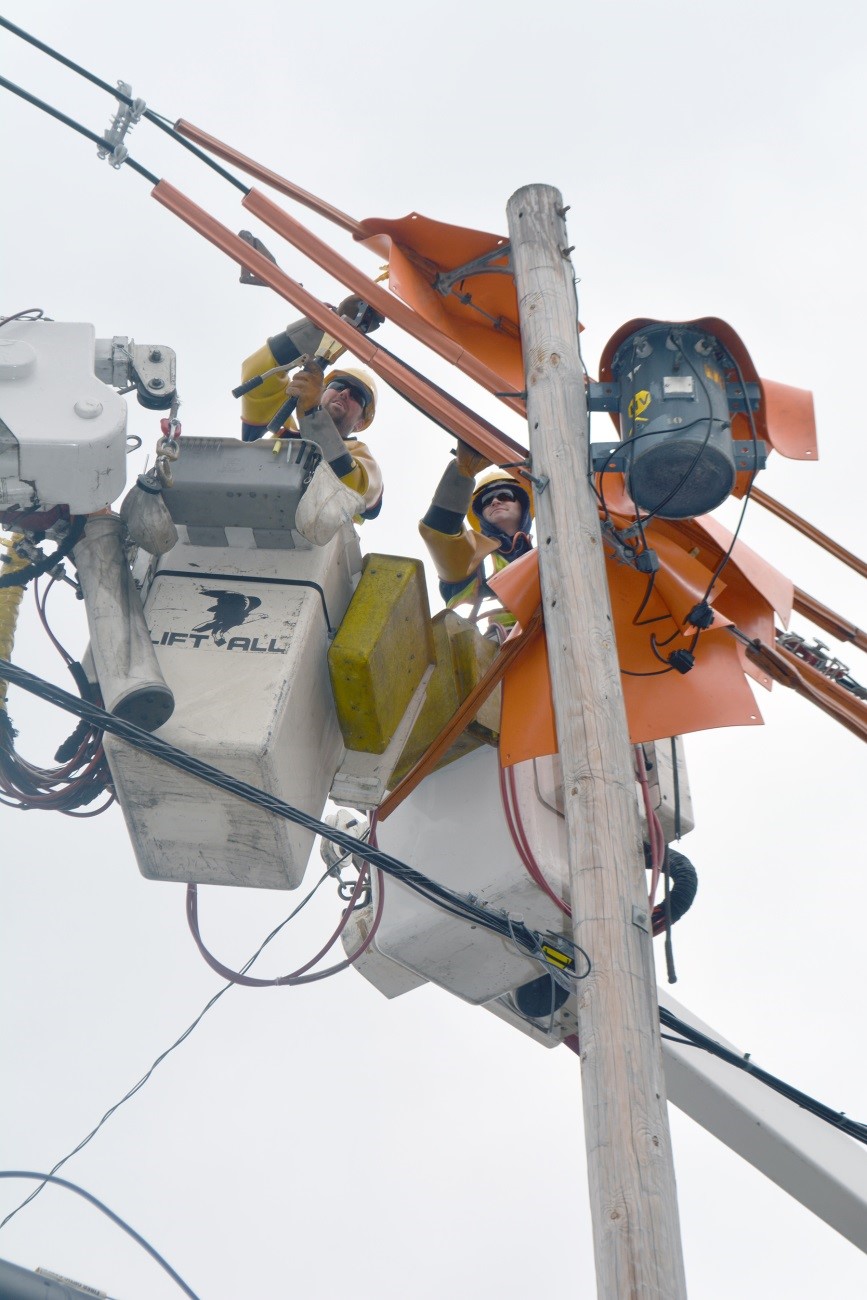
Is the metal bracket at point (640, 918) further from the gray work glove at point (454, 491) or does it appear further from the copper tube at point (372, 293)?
the gray work glove at point (454, 491)

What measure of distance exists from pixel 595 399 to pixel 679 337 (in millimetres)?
346

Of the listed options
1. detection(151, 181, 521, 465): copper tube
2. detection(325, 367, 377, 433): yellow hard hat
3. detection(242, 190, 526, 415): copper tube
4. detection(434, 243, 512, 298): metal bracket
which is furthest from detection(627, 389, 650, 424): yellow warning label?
detection(325, 367, 377, 433): yellow hard hat

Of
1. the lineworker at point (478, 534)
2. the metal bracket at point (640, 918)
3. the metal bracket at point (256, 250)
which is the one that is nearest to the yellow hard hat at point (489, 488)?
the lineworker at point (478, 534)

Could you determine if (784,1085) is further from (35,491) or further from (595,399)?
(35,491)

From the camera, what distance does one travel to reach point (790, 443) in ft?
18.9

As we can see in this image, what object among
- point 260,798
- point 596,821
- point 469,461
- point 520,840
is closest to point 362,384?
point 469,461

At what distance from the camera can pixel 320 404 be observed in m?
7.29

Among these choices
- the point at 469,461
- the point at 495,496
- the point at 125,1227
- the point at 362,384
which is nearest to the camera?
the point at 125,1227

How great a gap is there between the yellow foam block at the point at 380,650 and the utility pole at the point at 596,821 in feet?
2.48

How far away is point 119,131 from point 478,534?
2689mm

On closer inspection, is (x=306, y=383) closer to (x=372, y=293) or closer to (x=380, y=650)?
(x=372, y=293)

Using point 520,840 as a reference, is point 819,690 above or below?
above

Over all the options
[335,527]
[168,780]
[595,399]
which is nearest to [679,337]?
[595,399]

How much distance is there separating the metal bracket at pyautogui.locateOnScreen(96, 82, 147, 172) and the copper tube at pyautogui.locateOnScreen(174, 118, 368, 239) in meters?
0.27
